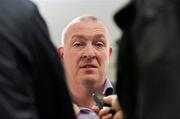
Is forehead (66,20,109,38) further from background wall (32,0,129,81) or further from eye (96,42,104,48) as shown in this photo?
background wall (32,0,129,81)

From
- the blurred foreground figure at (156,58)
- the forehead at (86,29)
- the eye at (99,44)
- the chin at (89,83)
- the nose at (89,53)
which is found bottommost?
the chin at (89,83)

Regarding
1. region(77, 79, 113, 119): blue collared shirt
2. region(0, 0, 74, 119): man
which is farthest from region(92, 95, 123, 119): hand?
region(77, 79, 113, 119): blue collared shirt

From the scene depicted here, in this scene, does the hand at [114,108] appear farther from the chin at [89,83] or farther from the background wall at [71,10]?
the background wall at [71,10]

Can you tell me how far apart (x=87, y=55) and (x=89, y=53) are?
0.8 inches

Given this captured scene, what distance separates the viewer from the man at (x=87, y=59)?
210 cm

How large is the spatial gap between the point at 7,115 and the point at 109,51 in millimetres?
1541

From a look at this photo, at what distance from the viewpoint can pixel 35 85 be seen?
0.90m

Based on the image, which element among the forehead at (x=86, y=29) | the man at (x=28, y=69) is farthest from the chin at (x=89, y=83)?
the man at (x=28, y=69)

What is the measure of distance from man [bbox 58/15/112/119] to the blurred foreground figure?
54.1 inches

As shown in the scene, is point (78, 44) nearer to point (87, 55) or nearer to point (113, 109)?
point (87, 55)

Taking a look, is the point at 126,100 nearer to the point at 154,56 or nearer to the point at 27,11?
the point at 154,56

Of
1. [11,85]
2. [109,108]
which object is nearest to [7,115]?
[11,85]

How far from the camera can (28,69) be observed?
88 centimetres

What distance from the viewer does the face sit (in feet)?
6.88
